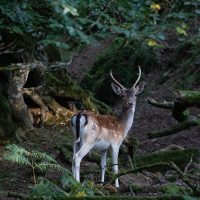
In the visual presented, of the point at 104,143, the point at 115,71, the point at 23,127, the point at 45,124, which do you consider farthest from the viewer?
the point at 115,71

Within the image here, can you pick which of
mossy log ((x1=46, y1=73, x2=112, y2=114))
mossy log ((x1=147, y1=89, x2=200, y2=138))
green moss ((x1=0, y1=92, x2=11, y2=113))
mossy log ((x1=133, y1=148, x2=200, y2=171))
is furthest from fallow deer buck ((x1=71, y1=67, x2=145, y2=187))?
mossy log ((x1=46, y1=73, x2=112, y2=114))

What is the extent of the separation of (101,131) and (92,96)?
5213 mm

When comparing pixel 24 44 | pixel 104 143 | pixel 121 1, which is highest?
pixel 121 1

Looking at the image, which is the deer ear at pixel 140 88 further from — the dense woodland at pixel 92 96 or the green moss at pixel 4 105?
the green moss at pixel 4 105

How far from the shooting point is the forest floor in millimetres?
9258

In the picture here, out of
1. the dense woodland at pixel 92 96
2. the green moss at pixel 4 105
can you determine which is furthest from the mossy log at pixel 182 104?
the green moss at pixel 4 105

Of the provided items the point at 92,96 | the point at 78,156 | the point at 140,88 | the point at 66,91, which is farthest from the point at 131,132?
the point at 78,156

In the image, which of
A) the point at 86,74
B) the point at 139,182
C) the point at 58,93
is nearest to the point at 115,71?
the point at 86,74

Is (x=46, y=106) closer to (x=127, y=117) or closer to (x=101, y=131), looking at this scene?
(x=127, y=117)

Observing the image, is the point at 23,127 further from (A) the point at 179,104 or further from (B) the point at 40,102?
(A) the point at 179,104

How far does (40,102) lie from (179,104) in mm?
3508

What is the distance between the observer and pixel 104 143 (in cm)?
1053

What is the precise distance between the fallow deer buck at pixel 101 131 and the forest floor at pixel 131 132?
0.38 m

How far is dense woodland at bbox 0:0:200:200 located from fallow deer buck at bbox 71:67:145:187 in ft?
1.19
